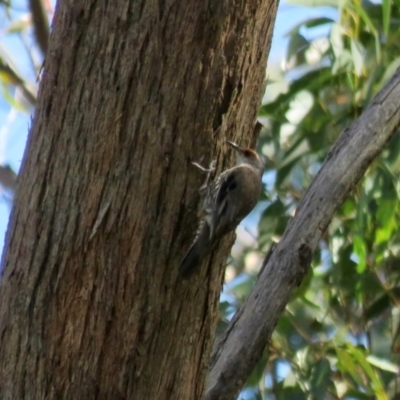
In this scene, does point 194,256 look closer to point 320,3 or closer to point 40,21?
point 320,3

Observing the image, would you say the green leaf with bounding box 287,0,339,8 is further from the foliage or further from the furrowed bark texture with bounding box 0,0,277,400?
the furrowed bark texture with bounding box 0,0,277,400

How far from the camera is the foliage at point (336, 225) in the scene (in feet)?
10.0

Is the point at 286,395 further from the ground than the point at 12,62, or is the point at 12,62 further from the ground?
the point at 12,62

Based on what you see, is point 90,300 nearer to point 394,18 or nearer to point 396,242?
point 396,242

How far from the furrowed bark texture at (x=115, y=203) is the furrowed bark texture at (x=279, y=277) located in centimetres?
23

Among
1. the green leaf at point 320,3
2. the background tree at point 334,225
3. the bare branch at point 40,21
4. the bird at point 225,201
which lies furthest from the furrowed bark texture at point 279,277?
the bare branch at point 40,21

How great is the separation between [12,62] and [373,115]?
1.85 metres

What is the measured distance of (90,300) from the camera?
184 centimetres

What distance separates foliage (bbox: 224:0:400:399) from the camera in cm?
306

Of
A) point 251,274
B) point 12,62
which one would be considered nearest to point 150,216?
point 251,274

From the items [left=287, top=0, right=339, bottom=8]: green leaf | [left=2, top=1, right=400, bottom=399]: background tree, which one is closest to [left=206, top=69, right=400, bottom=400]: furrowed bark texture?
[left=2, top=1, right=400, bottom=399]: background tree

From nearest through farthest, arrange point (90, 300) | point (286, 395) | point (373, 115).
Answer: point (90, 300) < point (373, 115) < point (286, 395)

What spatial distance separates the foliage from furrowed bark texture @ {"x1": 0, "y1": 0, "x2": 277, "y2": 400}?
110 cm

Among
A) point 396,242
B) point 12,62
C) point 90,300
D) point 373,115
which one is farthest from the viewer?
point 12,62
